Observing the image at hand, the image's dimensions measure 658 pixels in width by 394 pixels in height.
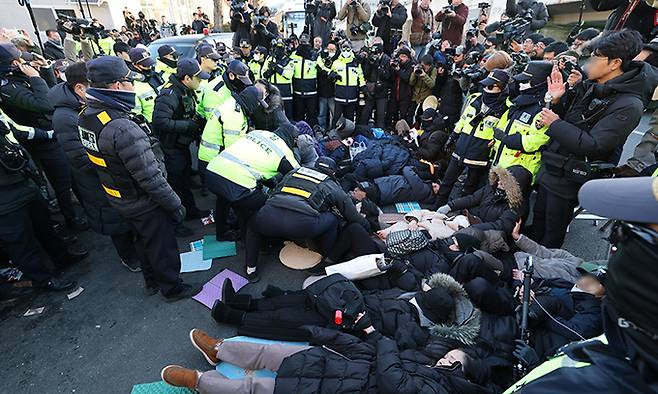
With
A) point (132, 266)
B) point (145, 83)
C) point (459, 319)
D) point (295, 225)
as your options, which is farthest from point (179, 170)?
point (459, 319)

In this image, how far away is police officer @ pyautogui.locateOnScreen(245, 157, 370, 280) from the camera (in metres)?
3.08

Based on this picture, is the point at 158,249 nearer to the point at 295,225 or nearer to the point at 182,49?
the point at 295,225

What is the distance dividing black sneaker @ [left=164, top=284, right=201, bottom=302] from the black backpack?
1.20 m

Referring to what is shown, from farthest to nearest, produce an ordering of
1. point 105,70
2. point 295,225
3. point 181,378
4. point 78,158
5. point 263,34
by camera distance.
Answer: point 263,34 < point 78,158 < point 295,225 < point 105,70 < point 181,378

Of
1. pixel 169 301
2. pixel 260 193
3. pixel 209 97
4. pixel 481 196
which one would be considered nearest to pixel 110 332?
pixel 169 301

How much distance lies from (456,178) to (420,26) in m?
5.77

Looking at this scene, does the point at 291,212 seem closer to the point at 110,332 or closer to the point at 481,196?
the point at 110,332

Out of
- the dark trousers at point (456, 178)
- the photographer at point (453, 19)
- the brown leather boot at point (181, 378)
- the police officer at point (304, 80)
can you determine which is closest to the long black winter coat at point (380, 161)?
the dark trousers at point (456, 178)

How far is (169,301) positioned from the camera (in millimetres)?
3201

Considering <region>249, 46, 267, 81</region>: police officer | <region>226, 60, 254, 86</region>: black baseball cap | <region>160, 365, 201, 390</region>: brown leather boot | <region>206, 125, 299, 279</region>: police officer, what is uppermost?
<region>226, 60, 254, 86</region>: black baseball cap

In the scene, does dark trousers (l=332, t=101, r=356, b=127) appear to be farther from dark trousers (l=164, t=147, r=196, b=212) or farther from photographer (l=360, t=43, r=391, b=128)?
dark trousers (l=164, t=147, r=196, b=212)

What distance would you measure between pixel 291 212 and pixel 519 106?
102 inches

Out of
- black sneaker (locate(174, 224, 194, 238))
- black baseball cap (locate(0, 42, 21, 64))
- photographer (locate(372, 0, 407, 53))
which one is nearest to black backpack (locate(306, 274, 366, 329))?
black sneaker (locate(174, 224, 194, 238))

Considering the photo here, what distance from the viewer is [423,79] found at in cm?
664
